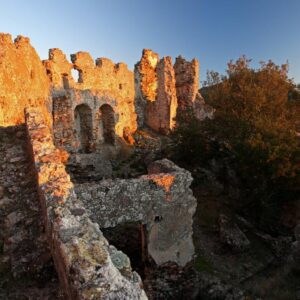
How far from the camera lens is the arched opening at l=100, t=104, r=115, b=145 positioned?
22.2 meters

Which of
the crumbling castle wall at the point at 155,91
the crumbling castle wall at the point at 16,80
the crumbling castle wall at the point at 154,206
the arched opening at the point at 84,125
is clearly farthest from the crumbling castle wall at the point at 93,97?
the crumbling castle wall at the point at 154,206

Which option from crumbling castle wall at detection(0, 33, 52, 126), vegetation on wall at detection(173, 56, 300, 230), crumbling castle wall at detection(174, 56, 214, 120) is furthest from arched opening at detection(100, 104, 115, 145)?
crumbling castle wall at detection(0, 33, 52, 126)

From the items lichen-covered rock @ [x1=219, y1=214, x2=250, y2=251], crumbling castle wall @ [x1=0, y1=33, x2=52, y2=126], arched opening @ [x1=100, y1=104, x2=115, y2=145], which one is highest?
crumbling castle wall @ [x1=0, y1=33, x2=52, y2=126]

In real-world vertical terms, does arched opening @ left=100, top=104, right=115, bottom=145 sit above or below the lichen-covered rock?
above

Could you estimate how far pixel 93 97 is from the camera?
67.4 ft

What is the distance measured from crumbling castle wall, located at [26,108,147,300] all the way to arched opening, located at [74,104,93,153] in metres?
15.8

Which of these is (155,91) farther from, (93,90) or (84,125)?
(84,125)

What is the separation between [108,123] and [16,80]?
12.1 meters

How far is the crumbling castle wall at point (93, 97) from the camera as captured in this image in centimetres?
1736

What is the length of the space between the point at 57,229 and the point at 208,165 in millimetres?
13331

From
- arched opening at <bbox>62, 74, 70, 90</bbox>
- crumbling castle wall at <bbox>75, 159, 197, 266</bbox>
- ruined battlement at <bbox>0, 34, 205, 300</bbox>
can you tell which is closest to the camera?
ruined battlement at <bbox>0, 34, 205, 300</bbox>

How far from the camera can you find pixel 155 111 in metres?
27.1

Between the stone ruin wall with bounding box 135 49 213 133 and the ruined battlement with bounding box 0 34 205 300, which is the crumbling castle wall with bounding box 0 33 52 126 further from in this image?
the stone ruin wall with bounding box 135 49 213 133

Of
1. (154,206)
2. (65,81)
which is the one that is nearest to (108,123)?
(65,81)
